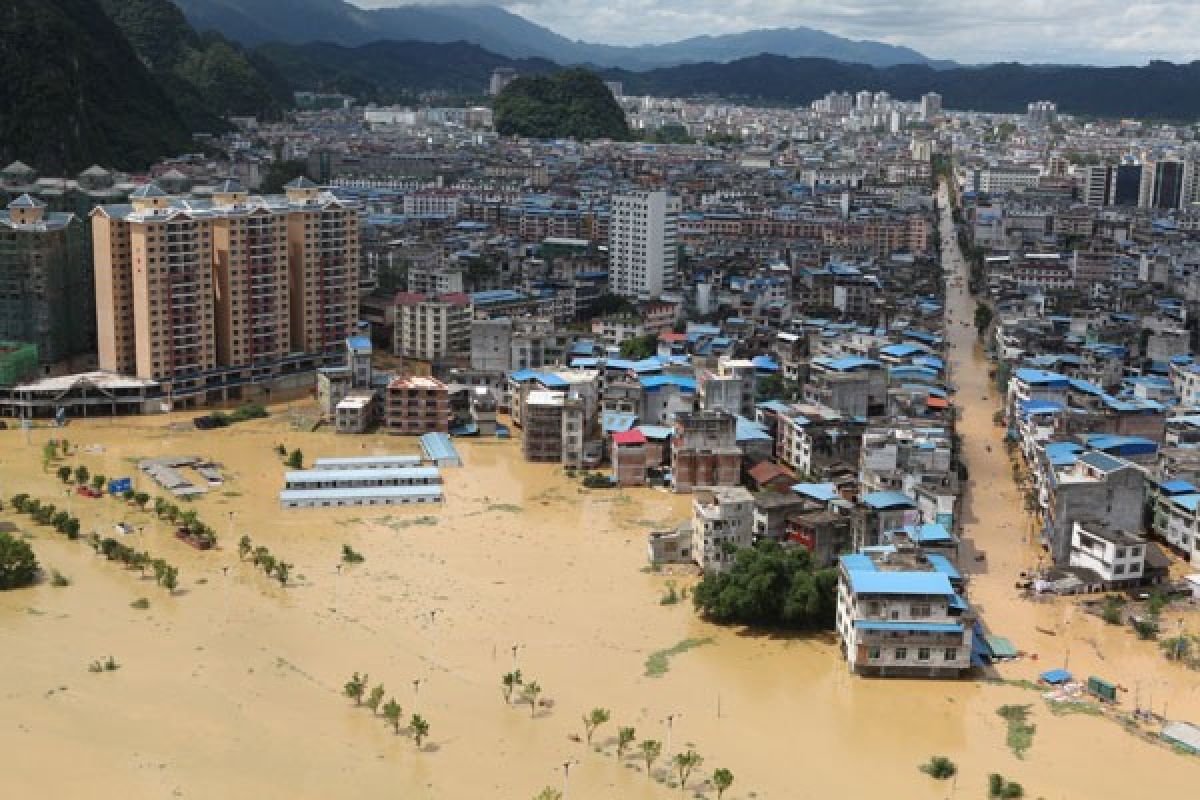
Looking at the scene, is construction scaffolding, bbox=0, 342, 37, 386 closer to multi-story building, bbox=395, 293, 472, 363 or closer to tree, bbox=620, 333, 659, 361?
multi-story building, bbox=395, 293, 472, 363

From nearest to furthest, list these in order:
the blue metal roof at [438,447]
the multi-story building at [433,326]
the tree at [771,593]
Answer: the tree at [771,593] < the blue metal roof at [438,447] < the multi-story building at [433,326]

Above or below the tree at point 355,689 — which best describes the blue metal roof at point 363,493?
above

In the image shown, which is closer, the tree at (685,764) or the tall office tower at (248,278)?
the tree at (685,764)

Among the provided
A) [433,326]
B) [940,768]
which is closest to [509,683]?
[940,768]

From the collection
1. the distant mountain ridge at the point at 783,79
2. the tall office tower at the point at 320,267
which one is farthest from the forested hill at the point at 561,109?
the tall office tower at the point at 320,267

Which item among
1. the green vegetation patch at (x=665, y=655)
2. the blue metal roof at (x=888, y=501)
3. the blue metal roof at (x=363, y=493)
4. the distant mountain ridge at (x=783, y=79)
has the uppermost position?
the distant mountain ridge at (x=783, y=79)

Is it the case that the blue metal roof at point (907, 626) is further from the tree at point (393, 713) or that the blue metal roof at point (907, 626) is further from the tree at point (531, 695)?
the tree at point (393, 713)
